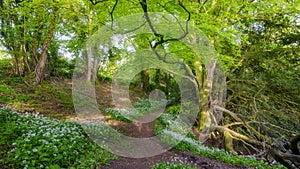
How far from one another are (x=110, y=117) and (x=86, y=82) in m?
3.83

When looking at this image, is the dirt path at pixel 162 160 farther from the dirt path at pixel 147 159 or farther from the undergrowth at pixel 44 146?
the undergrowth at pixel 44 146

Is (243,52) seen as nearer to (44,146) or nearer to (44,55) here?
(44,146)

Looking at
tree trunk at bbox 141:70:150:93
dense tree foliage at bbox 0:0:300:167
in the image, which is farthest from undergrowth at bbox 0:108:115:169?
tree trunk at bbox 141:70:150:93

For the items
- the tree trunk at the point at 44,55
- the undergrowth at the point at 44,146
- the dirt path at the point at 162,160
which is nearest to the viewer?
the undergrowth at the point at 44,146

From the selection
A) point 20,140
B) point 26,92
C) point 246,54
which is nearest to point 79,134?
point 20,140

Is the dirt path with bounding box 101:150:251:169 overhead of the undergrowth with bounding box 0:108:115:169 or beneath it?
beneath

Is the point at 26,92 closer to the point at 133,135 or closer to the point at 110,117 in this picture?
the point at 110,117

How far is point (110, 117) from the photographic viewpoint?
767cm

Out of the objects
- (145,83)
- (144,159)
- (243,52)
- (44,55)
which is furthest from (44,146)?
(145,83)

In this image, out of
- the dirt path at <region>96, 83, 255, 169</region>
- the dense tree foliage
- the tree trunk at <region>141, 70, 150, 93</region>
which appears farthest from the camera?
the tree trunk at <region>141, 70, 150, 93</region>

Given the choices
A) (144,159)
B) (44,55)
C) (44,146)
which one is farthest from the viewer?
(44,55)

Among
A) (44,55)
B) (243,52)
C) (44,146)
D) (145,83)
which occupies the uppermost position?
(243,52)

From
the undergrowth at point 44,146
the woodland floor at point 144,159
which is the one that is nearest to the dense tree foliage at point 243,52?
the woodland floor at point 144,159

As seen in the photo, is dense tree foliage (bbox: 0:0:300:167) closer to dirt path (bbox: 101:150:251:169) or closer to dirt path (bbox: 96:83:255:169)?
dirt path (bbox: 96:83:255:169)
